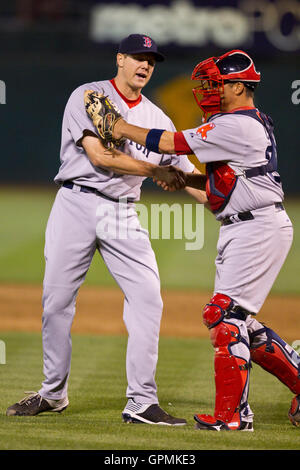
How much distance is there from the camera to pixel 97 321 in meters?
8.19

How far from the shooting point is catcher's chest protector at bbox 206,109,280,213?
4.13 m

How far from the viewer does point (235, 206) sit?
4.16 metres

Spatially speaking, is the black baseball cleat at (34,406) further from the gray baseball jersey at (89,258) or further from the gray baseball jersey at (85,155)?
the gray baseball jersey at (85,155)

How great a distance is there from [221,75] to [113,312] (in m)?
4.79

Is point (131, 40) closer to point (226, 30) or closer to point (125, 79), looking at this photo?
point (125, 79)

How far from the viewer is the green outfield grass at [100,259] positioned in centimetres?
1065

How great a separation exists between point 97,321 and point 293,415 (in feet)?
13.4

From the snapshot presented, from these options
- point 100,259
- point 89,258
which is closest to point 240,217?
point 89,258

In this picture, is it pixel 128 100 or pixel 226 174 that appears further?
pixel 128 100

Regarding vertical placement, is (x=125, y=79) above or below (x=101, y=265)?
above

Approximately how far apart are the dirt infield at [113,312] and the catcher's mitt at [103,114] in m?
3.74

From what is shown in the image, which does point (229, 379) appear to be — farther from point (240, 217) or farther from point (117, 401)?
point (117, 401)

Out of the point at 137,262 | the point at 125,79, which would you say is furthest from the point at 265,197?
the point at 125,79

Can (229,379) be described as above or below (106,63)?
below
